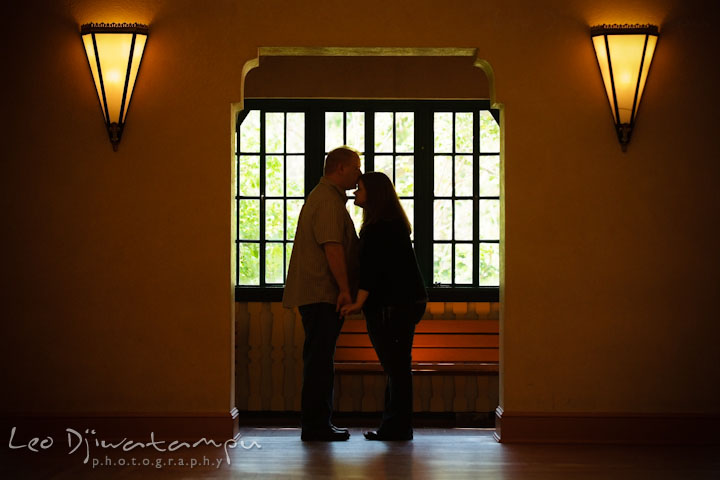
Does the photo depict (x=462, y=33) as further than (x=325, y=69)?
No

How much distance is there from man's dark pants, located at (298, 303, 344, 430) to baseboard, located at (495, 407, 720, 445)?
960mm

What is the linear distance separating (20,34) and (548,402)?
10.8ft

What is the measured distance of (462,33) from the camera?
15.5ft

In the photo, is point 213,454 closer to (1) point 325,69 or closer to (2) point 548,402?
(2) point 548,402

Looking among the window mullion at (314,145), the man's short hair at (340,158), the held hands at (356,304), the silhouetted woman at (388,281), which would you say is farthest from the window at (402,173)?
the held hands at (356,304)

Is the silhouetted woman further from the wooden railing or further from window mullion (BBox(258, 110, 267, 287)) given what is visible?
window mullion (BBox(258, 110, 267, 287))

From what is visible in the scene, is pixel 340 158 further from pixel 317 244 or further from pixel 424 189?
pixel 424 189

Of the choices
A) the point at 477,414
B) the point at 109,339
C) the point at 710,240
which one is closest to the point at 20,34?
the point at 109,339

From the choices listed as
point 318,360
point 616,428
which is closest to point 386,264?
point 318,360

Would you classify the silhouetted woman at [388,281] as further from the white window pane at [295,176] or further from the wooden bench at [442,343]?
the white window pane at [295,176]

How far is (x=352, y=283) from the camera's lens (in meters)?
4.83

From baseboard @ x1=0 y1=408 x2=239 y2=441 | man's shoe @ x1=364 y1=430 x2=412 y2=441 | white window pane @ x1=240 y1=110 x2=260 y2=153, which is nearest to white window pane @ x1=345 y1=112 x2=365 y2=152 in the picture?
white window pane @ x1=240 y1=110 x2=260 y2=153

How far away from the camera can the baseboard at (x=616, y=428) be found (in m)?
4.75

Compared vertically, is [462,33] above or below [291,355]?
above
